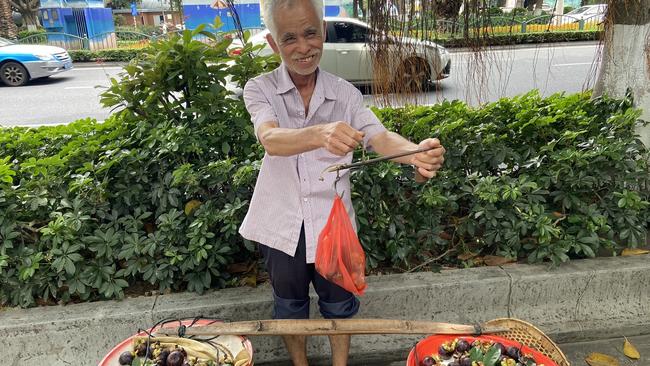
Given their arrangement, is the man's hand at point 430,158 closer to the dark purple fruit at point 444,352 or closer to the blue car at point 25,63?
the dark purple fruit at point 444,352

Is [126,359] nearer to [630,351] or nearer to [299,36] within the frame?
[299,36]

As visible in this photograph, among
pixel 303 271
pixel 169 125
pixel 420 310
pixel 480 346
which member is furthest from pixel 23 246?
pixel 480 346

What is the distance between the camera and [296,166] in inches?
65.1

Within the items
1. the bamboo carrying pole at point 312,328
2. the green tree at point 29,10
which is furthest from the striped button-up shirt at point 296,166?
the green tree at point 29,10

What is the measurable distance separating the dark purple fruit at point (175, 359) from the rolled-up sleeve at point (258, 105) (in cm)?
83

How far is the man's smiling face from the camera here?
1478 mm

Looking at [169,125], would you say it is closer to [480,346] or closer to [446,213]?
[446,213]

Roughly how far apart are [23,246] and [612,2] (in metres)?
3.42

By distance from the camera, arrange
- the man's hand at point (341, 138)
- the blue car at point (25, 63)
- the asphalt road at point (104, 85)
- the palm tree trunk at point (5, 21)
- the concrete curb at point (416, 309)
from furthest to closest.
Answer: the palm tree trunk at point (5, 21)
the blue car at point (25, 63)
the asphalt road at point (104, 85)
the concrete curb at point (416, 309)
the man's hand at point (341, 138)

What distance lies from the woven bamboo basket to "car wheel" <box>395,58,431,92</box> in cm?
149

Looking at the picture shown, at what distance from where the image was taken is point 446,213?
2.56m

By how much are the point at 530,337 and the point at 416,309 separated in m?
0.59

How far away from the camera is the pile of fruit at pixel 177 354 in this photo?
5.37 feet

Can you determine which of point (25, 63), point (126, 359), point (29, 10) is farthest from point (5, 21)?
point (126, 359)
